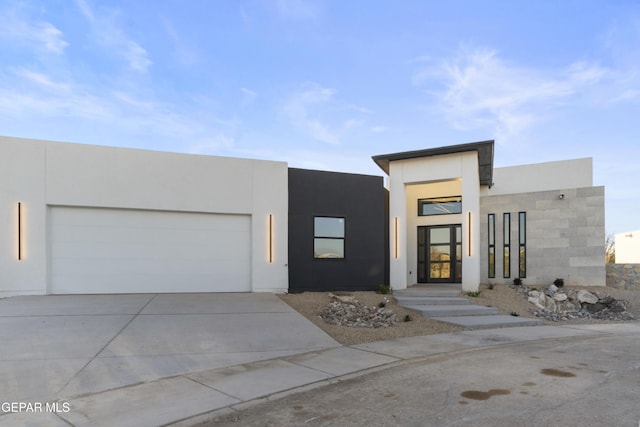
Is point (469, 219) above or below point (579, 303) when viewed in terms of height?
above

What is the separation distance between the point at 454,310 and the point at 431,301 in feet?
3.60

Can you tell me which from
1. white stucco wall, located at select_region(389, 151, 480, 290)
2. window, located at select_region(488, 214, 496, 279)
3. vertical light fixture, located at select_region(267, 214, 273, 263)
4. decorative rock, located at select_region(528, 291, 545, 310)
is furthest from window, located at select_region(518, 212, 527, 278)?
vertical light fixture, located at select_region(267, 214, 273, 263)

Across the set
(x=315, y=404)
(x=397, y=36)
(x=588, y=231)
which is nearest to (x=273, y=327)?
(x=315, y=404)

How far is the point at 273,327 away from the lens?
9.40 m

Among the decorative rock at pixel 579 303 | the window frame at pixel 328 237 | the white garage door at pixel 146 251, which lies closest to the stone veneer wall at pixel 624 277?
the decorative rock at pixel 579 303

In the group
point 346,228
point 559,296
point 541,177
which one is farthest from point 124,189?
point 541,177

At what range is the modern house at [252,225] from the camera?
39.6 ft

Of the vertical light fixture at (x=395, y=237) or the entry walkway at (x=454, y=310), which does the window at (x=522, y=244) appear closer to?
the entry walkway at (x=454, y=310)

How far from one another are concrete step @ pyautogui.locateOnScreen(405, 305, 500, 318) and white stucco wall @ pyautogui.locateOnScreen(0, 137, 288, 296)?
4608 millimetres

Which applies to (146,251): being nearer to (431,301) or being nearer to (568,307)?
(431,301)

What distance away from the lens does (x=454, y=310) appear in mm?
11914

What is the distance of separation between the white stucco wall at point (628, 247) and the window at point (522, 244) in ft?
50.1

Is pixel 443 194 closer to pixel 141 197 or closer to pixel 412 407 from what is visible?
pixel 141 197

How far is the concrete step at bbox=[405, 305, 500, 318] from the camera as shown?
1159cm
